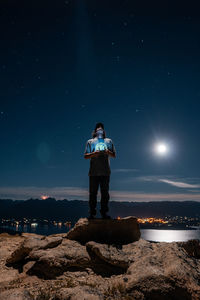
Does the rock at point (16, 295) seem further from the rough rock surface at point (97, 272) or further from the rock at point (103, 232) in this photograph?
the rock at point (103, 232)

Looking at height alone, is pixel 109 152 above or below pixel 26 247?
above

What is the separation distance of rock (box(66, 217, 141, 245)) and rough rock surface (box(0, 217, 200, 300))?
14.9 inches

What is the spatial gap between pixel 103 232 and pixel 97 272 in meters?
1.77

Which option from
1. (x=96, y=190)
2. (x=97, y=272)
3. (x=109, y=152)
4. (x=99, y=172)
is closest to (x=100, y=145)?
(x=109, y=152)

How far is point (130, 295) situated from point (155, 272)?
0.87 metres

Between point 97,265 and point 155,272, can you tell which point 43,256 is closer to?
point 97,265

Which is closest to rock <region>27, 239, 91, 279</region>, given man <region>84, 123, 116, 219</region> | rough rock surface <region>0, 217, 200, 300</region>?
rough rock surface <region>0, 217, 200, 300</region>

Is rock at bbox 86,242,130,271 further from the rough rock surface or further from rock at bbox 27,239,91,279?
rock at bbox 27,239,91,279

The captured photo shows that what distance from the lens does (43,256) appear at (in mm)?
6496

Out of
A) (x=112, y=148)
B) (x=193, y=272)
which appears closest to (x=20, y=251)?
(x=112, y=148)

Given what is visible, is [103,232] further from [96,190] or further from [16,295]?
[16,295]

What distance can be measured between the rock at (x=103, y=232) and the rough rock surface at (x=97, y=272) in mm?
379

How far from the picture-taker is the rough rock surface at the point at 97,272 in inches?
180

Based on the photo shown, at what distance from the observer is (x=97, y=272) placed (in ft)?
20.5
